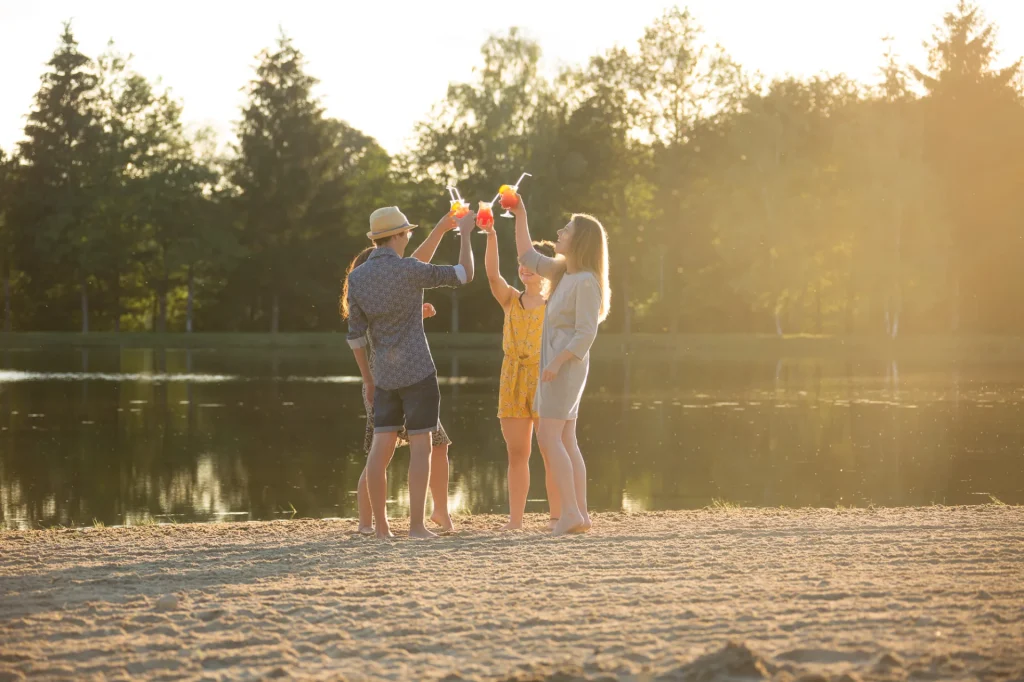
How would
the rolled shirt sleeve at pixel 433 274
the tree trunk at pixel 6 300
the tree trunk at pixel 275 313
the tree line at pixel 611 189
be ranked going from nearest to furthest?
the rolled shirt sleeve at pixel 433 274
the tree line at pixel 611 189
the tree trunk at pixel 275 313
the tree trunk at pixel 6 300

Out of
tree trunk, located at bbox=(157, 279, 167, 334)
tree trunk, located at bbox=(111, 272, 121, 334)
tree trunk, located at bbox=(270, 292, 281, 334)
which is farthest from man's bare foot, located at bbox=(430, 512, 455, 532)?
tree trunk, located at bbox=(111, 272, 121, 334)

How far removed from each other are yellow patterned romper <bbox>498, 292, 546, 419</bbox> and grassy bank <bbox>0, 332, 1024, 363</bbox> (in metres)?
32.5

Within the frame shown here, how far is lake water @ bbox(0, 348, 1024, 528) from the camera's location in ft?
37.4

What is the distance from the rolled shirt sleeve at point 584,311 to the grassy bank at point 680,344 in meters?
33.0

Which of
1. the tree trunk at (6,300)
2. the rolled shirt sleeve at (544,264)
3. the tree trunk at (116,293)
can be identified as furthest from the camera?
the tree trunk at (116,293)

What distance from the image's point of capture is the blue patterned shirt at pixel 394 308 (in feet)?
23.0

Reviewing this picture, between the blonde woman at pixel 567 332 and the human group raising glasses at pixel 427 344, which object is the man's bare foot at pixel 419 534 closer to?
the human group raising glasses at pixel 427 344

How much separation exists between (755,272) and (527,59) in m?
11.8

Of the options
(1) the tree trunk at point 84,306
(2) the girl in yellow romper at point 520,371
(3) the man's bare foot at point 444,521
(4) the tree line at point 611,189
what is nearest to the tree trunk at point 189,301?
(4) the tree line at point 611,189

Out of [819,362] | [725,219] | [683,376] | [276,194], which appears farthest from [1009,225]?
[276,194]

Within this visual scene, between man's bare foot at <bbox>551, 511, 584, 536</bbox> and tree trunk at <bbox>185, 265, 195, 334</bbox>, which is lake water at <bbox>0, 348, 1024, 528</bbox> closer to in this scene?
man's bare foot at <bbox>551, 511, 584, 536</bbox>

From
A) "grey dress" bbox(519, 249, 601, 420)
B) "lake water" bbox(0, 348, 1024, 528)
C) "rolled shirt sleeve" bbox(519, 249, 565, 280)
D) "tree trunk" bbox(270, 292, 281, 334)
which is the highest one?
"tree trunk" bbox(270, 292, 281, 334)

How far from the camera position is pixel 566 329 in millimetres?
7289

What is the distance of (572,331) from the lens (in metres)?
7.28
